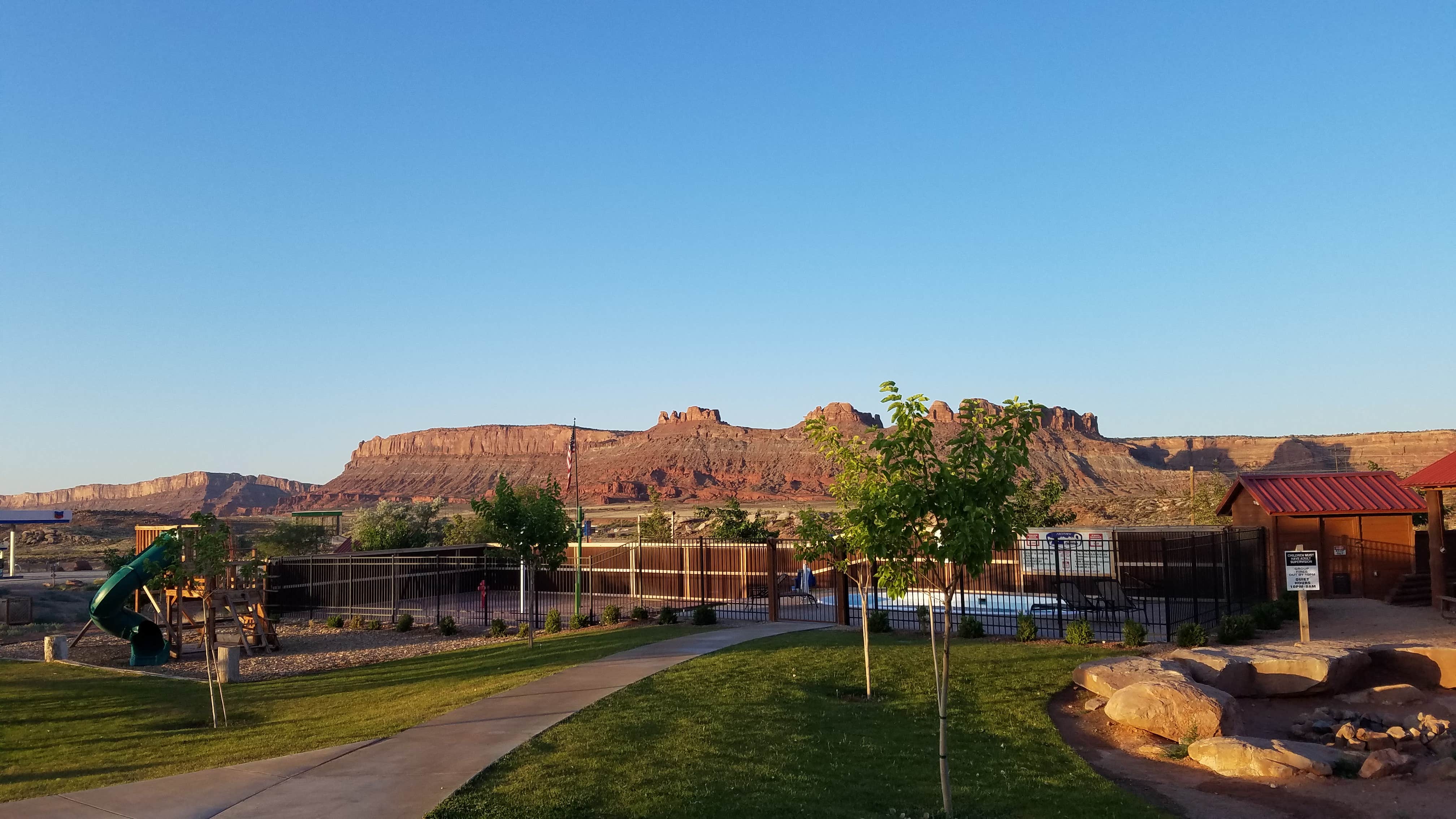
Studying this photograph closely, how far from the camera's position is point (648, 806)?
764 centimetres

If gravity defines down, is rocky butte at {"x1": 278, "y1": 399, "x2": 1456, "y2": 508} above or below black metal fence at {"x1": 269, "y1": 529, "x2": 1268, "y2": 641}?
above

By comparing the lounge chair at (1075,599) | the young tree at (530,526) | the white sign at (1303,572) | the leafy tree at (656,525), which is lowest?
the lounge chair at (1075,599)

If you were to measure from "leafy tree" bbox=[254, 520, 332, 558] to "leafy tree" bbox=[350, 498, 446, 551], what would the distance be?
5.83 feet

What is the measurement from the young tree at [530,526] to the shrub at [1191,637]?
472 inches

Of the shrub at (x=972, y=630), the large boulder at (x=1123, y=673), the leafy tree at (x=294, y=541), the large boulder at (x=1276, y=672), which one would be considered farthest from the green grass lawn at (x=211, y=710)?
the leafy tree at (x=294, y=541)

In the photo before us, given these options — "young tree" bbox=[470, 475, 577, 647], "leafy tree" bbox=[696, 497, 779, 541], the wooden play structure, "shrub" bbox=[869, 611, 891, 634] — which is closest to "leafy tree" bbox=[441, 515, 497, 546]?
"leafy tree" bbox=[696, 497, 779, 541]

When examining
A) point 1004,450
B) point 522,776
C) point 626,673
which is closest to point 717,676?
point 626,673

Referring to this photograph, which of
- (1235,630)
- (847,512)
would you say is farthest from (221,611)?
(1235,630)

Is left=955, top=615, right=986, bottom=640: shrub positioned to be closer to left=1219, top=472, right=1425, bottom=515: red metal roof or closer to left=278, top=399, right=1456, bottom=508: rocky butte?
left=1219, top=472, right=1425, bottom=515: red metal roof

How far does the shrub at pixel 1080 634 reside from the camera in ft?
51.9

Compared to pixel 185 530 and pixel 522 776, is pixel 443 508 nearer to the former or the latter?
pixel 185 530

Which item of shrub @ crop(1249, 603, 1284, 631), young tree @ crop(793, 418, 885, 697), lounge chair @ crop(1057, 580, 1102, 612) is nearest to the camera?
young tree @ crop(793, 418, 885, 697)

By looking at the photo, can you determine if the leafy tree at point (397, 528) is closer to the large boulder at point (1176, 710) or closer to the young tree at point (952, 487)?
the large boulder at point (1176, 710)

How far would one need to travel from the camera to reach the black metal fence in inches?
774
